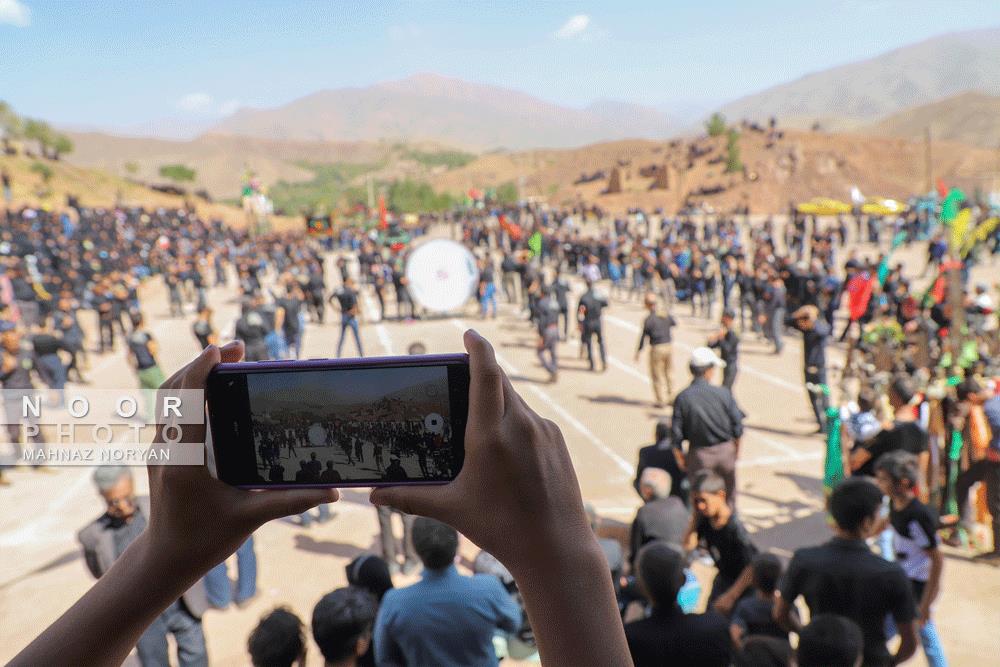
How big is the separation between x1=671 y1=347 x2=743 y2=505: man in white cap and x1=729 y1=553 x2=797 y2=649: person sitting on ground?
6.65 feet

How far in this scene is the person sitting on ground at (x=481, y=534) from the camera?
3.37ft

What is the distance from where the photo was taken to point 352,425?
1370mm

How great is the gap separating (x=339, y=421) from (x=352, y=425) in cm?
3

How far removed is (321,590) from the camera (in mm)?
5691

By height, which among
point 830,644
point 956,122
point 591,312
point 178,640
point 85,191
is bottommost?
point 178,640

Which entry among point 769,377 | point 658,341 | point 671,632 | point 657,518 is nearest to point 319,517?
point 657,518

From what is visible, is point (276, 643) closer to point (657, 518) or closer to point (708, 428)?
point (657, 518)

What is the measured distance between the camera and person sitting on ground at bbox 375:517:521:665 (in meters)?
2.78

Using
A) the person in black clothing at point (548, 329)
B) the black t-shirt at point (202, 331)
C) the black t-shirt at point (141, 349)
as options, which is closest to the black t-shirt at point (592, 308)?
the person in black clothing at point (548, 329)

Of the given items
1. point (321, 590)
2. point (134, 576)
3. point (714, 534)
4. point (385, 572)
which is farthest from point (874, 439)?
point (134, 576)

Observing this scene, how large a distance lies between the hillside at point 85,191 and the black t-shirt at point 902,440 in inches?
2172

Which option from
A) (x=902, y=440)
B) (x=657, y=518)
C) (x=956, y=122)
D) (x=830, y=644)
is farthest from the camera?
(x=956, y=122)

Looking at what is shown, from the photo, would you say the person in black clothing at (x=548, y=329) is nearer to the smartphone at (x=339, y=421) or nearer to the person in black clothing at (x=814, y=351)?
the person in black clothing at (x=814, y=351)

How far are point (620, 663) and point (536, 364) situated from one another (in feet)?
40.5
